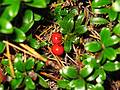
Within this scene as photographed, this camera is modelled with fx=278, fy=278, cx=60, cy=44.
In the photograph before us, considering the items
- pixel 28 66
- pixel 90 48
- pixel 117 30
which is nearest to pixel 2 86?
pixel 28 66

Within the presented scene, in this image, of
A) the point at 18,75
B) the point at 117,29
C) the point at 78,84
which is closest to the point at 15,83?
the point at 18,75

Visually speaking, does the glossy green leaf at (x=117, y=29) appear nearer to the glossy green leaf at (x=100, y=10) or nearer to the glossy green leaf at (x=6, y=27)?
the glossy green leaf at (x=100, y=10)

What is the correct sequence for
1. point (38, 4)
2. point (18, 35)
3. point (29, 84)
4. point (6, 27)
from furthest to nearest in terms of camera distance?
point (29, 84) → point (18, 35) → point (38, 4) → point (6, 27)

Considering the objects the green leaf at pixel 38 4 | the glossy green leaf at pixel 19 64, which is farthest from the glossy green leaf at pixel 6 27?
the glossy green leaf at pixel 19 64

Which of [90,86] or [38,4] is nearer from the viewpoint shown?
[38,4]

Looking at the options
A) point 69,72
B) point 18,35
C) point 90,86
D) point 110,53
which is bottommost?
point 90,86

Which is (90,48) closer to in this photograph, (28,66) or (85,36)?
(85,36)

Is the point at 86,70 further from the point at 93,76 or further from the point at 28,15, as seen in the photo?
the point at 28,15
